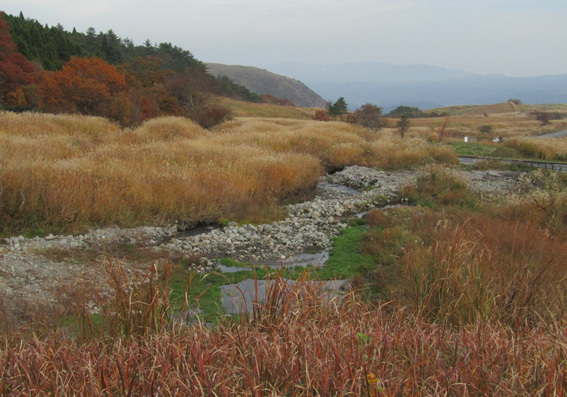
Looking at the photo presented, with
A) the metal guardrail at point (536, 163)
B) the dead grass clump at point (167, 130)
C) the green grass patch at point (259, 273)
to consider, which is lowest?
the green grass patch at point (259, 273)

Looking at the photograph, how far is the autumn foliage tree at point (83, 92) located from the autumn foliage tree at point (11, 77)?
211 centimetres

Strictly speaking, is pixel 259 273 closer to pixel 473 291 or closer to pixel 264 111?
pixel 473 291

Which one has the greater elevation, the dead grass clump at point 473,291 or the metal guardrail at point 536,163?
the dead grass clump at point 473,291

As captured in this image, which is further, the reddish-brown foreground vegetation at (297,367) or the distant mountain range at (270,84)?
the distant mountain range at (270,84)

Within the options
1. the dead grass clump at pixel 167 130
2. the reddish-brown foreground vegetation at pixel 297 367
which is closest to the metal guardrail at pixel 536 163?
the dead grass clump at pixel 167 130

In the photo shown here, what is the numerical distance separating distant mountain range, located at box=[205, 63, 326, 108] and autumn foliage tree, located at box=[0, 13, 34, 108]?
452 ft

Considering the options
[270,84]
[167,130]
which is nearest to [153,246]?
[167,130]

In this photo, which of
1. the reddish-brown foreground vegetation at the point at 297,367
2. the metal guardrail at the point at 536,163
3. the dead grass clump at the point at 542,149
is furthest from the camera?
the dead grass clump at the point at 542,149

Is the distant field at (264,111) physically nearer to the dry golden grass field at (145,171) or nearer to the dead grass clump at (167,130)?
the dead grass clump at (167,130)

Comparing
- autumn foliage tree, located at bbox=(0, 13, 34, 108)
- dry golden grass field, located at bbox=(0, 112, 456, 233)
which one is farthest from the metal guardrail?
autumn foliage tree, located at bbox=(0, 13, 34, 108)

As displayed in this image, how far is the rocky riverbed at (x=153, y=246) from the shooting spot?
6.17m

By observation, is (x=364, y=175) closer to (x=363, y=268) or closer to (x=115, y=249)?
(x=363, y=268)

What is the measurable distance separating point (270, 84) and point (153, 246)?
574ft

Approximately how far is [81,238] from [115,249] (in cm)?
88
